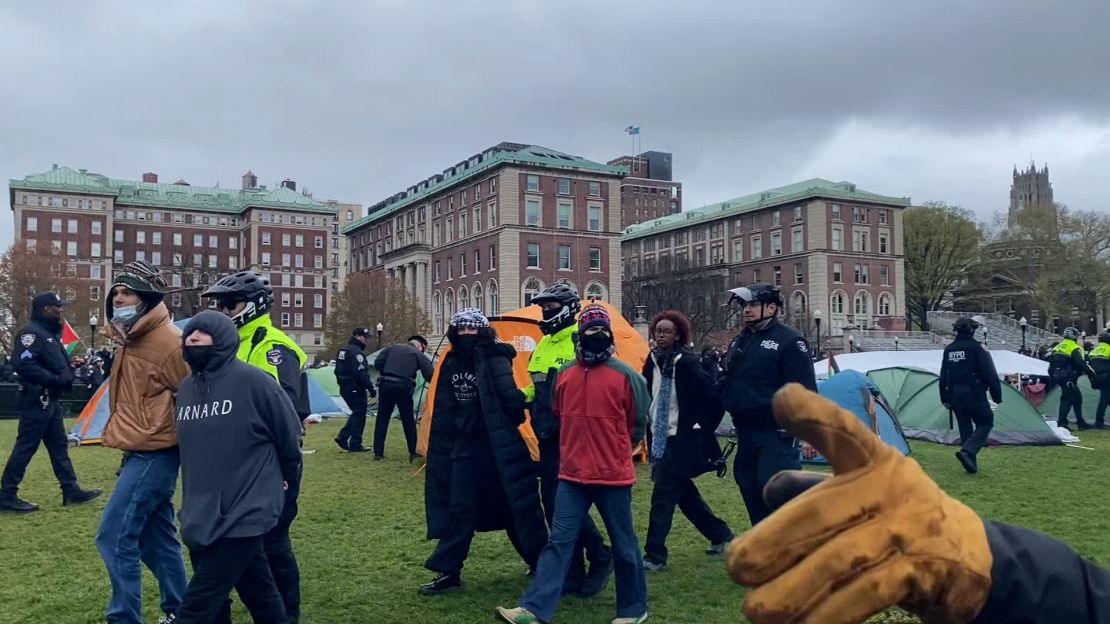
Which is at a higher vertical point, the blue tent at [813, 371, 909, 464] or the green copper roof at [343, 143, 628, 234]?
the green copper roof at [343, 143, 628, 234]

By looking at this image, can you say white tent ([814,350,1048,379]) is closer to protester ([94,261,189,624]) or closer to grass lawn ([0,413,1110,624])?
grass lawn ([0,413,1110,624])

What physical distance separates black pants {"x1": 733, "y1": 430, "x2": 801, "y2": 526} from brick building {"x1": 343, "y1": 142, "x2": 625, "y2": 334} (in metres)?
64.6

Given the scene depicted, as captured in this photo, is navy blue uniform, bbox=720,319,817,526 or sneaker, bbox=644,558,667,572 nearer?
navy blue uniform, bbox=720,319,817,526

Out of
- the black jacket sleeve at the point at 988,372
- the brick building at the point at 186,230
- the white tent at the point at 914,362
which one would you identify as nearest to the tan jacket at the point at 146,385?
the black jacket sleeve at the point at 988,372

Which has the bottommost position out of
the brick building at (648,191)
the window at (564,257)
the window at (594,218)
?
the window at (564,257)

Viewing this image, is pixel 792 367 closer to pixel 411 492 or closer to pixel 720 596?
pixel 720 596

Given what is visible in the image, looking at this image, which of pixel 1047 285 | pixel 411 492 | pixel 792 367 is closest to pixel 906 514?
pixel 792 367

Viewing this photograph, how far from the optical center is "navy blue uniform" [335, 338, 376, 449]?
15.2m

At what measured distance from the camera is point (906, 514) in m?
1.53

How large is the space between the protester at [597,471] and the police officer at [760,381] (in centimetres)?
84

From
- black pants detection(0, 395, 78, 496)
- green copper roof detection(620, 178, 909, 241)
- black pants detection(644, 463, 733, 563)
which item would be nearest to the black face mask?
black pants detection(644, 463, 733, 563)

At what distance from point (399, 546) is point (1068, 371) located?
15.1 metres

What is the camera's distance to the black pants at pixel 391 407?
13953mm

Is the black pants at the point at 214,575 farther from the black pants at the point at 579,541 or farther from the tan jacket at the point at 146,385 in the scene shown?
the black pants at the point at 579,541
